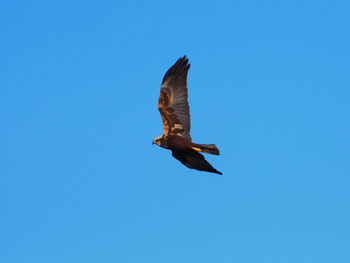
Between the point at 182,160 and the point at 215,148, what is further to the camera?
the point at 182,160

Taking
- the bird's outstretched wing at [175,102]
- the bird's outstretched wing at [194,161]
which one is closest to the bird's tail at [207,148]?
the bird's outstretched wing at [194,161]

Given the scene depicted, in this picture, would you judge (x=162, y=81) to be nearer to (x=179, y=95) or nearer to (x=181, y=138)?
(x=179, y=95)

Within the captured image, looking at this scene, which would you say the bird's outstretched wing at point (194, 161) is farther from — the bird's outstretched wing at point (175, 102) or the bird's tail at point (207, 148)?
the bird's tail at point (207, 148)


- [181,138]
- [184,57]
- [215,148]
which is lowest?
[215,148]

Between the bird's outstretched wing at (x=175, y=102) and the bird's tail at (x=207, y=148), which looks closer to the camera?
the bird's tail at (x=207, y=148)

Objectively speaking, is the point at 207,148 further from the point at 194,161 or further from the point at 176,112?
the point at 176,112

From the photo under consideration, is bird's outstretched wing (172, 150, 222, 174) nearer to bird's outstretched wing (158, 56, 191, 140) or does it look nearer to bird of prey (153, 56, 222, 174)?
bird of prey (153, 56, 222, 174)

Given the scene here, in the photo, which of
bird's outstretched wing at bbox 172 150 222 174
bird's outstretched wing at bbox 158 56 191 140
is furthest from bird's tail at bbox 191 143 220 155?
bird's outstretched wing at bbox 158 56 191 140

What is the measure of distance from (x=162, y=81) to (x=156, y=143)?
198cm

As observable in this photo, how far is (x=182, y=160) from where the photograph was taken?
16.7 m

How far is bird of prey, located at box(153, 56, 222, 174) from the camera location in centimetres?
1653

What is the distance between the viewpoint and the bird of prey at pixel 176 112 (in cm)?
1653

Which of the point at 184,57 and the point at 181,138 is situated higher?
the point at 184,57

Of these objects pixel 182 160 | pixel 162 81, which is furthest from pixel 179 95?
pixel 182 160
